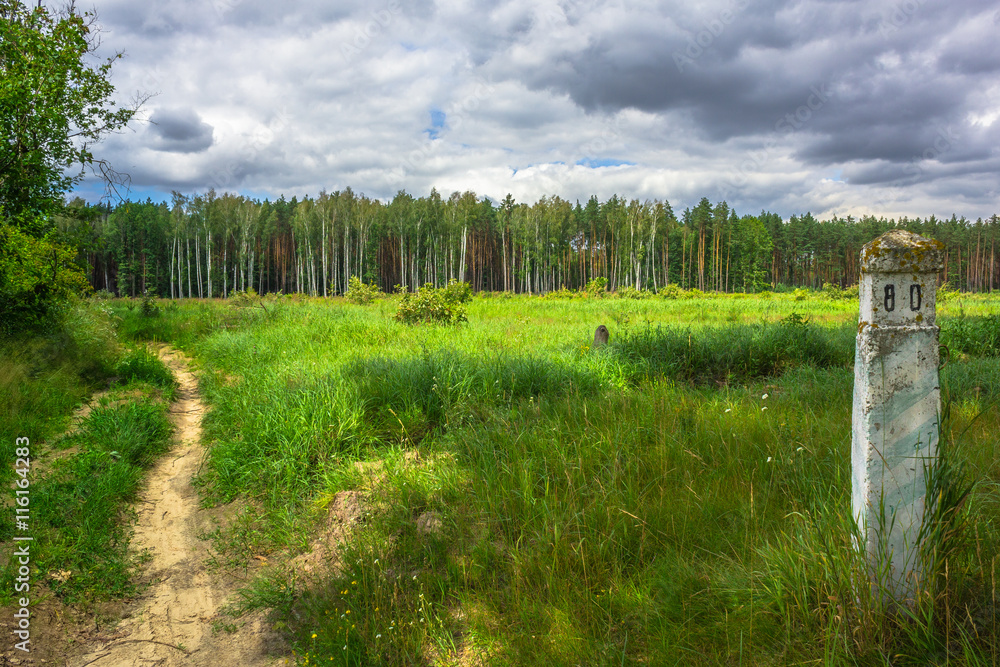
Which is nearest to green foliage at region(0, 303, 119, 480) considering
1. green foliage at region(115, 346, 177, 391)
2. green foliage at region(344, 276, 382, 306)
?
green foliage at region(115, 346, 177, 391)

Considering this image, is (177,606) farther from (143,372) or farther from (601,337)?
(601,337)

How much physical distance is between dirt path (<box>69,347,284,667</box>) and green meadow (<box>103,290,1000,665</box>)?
197mm

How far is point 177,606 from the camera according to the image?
3.72 m

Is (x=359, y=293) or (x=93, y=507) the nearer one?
(x=93, y=507)

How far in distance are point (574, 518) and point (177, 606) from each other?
119 inches

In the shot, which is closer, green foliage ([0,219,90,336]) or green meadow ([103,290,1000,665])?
green meadow ([103,290,1000,665])

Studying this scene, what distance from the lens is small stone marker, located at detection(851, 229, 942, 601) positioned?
1991 millimetres

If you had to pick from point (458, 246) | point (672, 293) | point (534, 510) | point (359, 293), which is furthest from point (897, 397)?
point (458, 246)

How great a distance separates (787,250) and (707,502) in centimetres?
8851

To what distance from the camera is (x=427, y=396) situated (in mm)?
5914

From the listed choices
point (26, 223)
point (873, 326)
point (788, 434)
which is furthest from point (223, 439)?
point (873, 326)

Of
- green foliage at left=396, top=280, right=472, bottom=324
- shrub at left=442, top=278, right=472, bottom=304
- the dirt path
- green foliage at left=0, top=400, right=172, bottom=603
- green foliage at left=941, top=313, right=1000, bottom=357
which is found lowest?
the dirt path

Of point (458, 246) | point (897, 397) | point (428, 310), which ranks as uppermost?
point (458, 246)

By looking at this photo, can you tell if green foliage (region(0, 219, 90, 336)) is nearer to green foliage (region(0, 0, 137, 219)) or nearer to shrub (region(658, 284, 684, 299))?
green foliage (region(0, 0, 137, 219))
